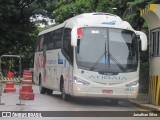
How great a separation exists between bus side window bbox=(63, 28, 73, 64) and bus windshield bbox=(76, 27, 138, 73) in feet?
2.38

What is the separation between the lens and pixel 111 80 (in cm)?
1694

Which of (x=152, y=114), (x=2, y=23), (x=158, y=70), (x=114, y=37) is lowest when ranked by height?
(x=152, y=114)

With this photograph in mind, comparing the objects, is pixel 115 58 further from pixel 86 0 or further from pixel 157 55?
pixel 86 0

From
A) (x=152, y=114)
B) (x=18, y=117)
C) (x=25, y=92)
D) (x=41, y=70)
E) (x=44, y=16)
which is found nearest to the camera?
(x=18, y=117)

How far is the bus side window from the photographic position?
17875 millimetres

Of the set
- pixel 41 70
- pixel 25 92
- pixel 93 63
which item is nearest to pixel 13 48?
pixel 41 70

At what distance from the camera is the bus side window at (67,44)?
58.6 feet

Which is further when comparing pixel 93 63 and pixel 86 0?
pixel 86 0

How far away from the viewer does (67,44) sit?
61.6ft

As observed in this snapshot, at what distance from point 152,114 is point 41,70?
469 inches

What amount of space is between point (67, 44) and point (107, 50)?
225 cm

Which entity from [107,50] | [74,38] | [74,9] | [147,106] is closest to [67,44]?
[74,38]

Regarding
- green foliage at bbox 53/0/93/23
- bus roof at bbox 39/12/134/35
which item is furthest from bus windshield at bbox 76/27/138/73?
green foliage at bbox 53/0/93/23

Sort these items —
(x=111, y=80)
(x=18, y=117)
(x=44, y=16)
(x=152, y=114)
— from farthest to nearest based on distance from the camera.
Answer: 1. (x=44, y=16)
2. (x=111, y=80)
3. (x=152, y=114)
4. (x=18, y=117)
